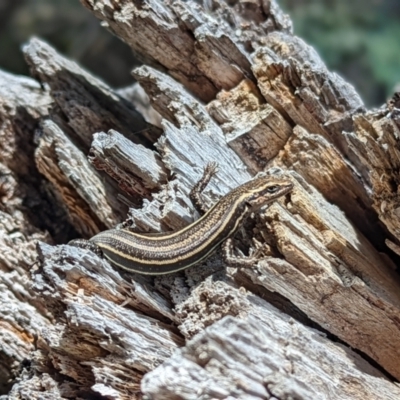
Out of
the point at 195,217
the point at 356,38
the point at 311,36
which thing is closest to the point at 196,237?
the point at 195,217

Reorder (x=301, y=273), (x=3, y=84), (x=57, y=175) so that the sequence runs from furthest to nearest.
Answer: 1. (x=3, y=84)
2. (x=57, y=175)
3. (x=301, y=273)

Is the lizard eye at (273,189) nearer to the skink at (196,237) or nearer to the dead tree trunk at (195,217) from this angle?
the skink at (196,237)

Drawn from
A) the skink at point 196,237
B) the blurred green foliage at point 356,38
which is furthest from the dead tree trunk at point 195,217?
the blurred green foliage at point 356,38

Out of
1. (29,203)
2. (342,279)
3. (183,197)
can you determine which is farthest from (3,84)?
(342,279)

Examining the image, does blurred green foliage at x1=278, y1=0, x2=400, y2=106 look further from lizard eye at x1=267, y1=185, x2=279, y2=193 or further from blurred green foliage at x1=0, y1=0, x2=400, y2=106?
lizard eye at x1=267, y1=185, x2=279, y2=193

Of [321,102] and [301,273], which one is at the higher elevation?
[321,102]

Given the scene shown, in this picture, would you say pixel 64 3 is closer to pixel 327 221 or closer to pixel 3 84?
pixel 3 84

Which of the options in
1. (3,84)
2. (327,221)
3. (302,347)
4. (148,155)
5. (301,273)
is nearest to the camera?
(302,347)

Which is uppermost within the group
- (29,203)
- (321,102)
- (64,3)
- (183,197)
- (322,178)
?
(64,3)
